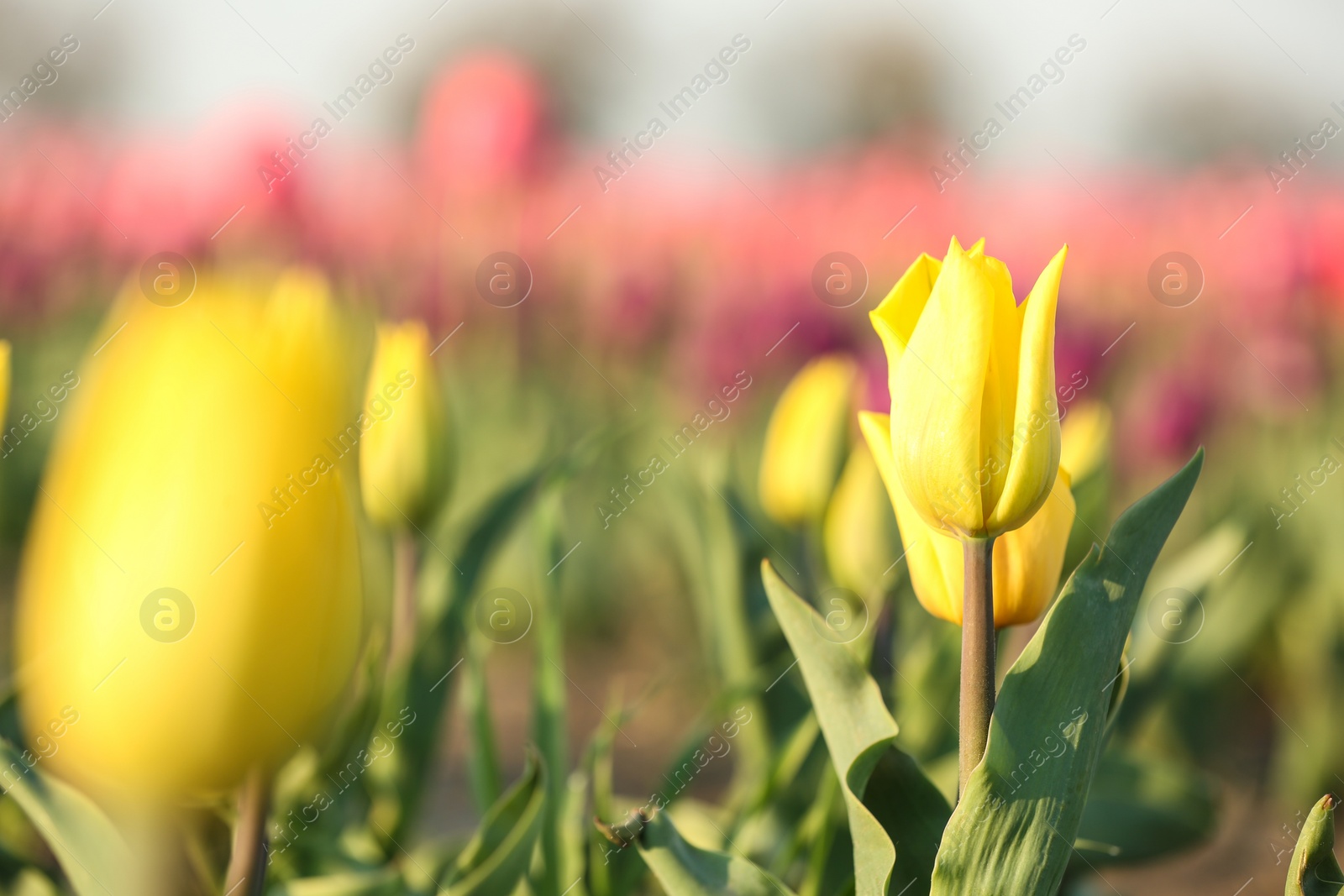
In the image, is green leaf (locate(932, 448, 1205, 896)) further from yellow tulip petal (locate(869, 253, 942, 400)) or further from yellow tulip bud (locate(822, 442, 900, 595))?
yellow tulip bud (locate(822, 442, 900, 595))

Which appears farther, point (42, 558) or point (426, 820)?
point (426, 820)

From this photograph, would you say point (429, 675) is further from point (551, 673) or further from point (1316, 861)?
point (1316, 861)

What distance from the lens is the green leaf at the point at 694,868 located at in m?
0.47

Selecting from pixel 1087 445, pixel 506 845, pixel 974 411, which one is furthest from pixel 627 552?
pixel 974 411

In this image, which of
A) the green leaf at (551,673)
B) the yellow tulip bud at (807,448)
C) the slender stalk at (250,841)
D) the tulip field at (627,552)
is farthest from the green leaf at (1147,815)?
the slender stalk at (250,841)

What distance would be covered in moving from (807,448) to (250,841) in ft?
2.76

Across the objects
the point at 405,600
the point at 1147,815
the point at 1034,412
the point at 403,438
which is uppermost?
the point at 403,438

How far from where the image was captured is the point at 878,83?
19391 mm

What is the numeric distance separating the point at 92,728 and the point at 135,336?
0.11m

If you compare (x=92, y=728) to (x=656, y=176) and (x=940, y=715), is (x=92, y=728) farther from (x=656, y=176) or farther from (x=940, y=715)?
(x=656, y=176)

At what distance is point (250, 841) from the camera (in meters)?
0.37

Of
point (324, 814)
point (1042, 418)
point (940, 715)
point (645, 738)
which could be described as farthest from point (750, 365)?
point (1042, 418)

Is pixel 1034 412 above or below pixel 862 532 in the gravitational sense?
above

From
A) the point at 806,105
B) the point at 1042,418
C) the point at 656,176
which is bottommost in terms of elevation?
the point at 1042,418
